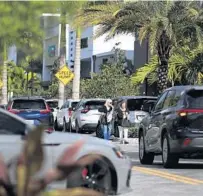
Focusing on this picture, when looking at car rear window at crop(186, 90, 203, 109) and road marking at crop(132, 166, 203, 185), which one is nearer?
road marking at crop(132, 166, 203, 185)

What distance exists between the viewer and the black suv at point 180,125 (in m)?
13.0

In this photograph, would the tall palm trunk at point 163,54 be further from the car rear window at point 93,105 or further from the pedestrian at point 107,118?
the pedestrian at point 107,118

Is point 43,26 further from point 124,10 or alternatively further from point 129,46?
point 129,46

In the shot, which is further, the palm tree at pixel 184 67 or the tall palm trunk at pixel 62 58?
the tall palm trunk at pixel 62 58

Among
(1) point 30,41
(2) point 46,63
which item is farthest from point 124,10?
(2) point 46,63

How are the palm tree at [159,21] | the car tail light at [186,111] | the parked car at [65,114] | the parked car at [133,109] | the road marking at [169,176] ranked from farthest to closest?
the parked car at [65,114] < the palm tree at [159,21] < the parked car at [133,109] < the car tail light at [186,111] < the road marking at [169,176]

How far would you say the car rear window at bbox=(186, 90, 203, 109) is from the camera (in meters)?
13.1

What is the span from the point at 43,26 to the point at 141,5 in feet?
13.9

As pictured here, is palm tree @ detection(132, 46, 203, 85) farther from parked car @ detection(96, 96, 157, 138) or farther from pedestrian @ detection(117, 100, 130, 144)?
pedestrian @ detection(117, 100, 130, 144)

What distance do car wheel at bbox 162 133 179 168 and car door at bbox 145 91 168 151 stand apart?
0.47 metres

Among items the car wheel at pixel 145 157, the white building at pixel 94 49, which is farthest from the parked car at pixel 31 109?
the white building at pixel 94 49

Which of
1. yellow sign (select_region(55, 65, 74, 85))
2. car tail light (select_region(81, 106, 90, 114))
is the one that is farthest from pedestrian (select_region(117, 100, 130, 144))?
yellow sign (select_region(55, 65, 74, 85))

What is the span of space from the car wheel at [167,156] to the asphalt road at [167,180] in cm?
15

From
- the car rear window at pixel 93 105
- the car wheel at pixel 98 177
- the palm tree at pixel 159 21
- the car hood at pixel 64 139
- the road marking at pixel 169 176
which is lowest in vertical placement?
the road marking at pixel 169 176
